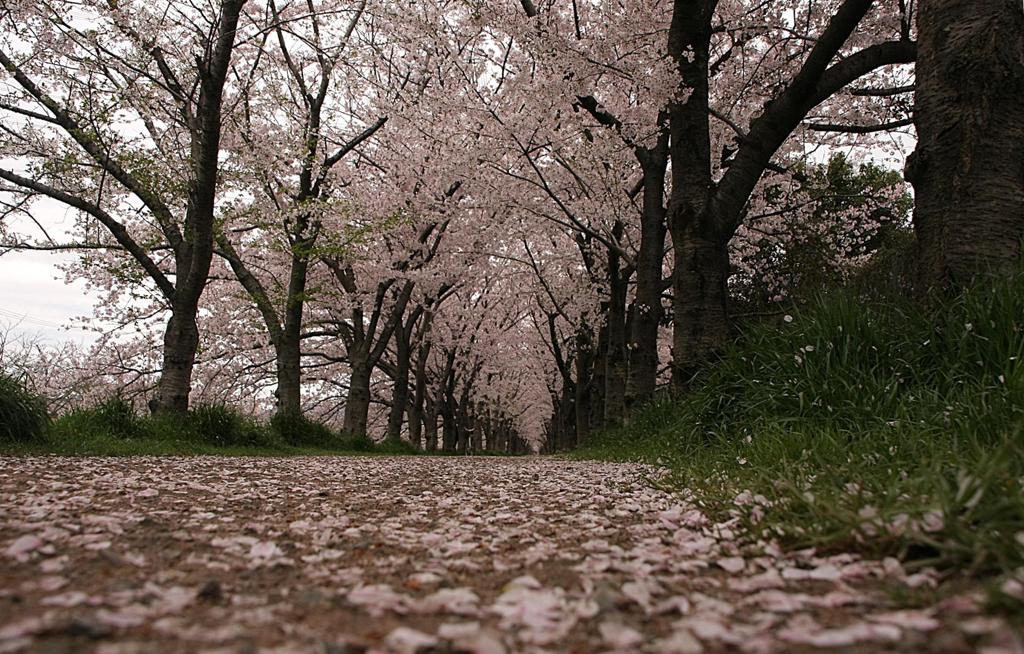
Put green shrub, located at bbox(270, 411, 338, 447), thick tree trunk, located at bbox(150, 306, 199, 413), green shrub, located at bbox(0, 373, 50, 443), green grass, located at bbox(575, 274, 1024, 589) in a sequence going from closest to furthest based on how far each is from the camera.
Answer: green grass, located at bbox(575, 274, 1024, 589), green shrub, located at bbox(0, 373, 50, 443), thick tree trunk, located at bbox(150, 306, 199, 413), green shrub, located at bbox(270, 411, 338, 447)

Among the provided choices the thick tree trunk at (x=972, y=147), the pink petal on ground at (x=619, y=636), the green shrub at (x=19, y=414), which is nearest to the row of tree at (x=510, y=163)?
the thick tree trunk at (x=972, y=147)

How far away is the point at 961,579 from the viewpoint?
1705 millimetres

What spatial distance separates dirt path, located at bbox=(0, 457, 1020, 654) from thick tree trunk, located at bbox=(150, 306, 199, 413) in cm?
695

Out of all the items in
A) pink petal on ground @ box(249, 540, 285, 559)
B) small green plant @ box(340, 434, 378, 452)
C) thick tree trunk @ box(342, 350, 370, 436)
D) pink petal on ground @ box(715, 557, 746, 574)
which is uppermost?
thick tree trunk @ box(342, 350, 370, 436)

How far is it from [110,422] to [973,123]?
34.0ft

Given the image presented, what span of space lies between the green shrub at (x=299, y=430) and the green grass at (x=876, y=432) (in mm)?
8789

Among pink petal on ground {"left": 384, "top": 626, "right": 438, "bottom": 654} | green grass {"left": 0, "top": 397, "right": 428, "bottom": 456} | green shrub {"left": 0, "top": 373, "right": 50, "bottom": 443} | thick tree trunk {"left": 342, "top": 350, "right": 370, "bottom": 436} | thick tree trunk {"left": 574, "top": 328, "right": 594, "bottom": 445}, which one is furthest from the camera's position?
thick tree trunk {"left": 574, "top": 328, "right": 594, "bottom": 445}

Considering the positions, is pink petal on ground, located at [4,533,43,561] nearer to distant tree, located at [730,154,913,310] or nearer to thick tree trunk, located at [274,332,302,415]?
thick tree trunk, located at [274,332,302,415]

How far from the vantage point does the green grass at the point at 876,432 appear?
1956 mm

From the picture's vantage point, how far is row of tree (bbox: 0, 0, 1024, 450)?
23.0 feet

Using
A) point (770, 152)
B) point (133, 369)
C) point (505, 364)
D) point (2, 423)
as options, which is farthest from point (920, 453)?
point (505, 364)

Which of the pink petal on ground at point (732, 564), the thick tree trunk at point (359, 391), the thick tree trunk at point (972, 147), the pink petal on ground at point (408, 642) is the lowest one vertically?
the pink petal on ground at point (408, 642)

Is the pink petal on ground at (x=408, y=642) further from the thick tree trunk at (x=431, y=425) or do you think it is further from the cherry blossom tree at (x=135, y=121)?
the thick tree trunk at (x=431, y=425)

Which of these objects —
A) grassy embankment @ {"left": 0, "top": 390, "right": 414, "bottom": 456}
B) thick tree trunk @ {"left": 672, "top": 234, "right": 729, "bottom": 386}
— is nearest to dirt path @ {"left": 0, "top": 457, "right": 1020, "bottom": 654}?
grassy embankment @ {"left": 0, "top": 390, "right": 414, "bottom": 456}
